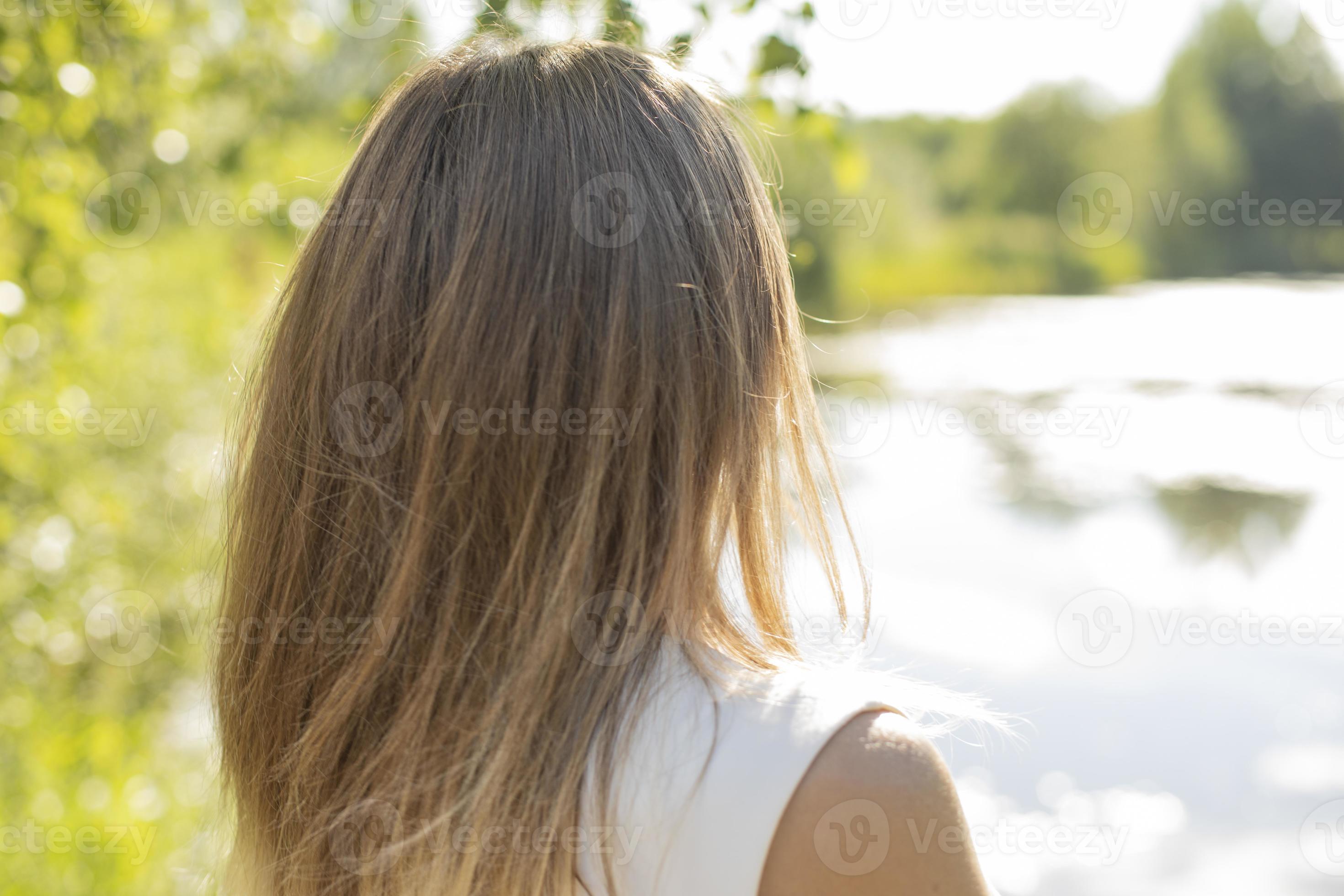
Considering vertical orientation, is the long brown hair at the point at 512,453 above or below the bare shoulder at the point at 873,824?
above

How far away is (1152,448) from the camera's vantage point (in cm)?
607

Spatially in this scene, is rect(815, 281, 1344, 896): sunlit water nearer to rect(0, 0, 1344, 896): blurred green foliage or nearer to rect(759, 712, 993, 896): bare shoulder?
rect(759, 712, 993, 896): bare shoulder

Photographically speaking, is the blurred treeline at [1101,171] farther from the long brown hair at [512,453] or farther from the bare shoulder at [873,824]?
the bare shoulder at [873,824]

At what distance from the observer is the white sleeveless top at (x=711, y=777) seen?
679mm

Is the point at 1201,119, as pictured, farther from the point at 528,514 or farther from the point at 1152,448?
the point at 528,514

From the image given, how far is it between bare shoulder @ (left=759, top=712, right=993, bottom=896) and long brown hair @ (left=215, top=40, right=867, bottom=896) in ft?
0.45

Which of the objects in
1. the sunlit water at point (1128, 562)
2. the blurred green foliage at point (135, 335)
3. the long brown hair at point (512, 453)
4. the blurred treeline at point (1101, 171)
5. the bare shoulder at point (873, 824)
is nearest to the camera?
the bare shoulder at point (873, 824)

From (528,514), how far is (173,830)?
250 centimetres

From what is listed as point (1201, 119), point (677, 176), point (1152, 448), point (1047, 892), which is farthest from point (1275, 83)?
point (677, 176)

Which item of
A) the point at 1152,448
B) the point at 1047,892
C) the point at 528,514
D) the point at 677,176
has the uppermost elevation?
the point at 677,176

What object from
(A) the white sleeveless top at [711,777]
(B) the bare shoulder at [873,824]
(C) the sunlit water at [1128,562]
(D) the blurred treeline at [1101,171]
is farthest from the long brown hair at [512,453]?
(D) the blurred treeline at [1101,171]

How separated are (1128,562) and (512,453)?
16.8ft

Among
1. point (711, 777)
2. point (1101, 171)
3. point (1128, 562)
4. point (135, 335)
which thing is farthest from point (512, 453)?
point (1101, 171)

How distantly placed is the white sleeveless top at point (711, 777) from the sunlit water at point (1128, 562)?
4.85 feet
